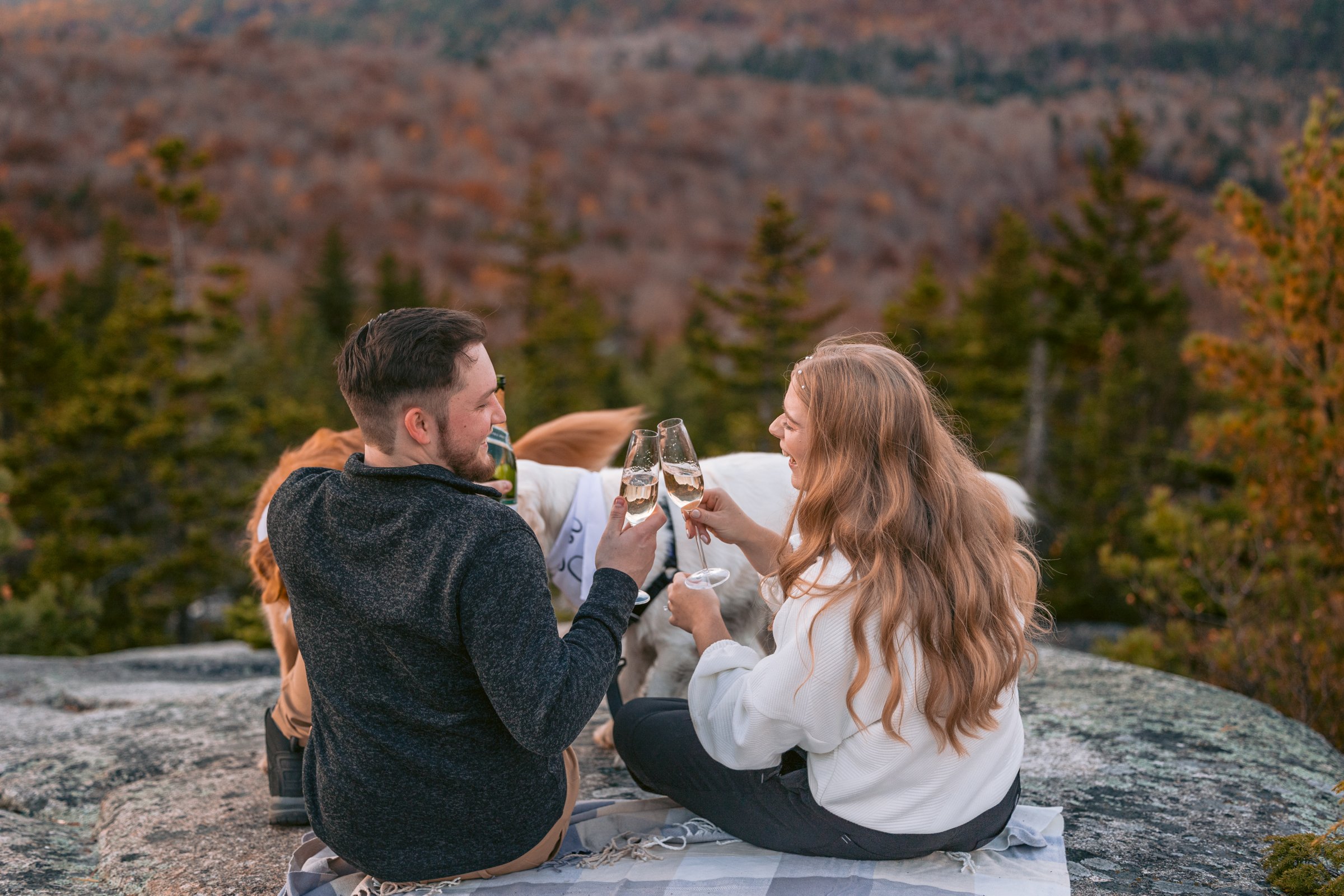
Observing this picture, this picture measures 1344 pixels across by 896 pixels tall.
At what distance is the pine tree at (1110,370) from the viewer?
63.0 ft

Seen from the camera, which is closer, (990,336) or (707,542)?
(707,542)

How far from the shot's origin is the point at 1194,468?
1119cm

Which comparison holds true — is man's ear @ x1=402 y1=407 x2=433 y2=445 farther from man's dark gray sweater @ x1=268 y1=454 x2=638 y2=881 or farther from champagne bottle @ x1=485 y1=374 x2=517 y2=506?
champagne bottle @ x1=485 y1=374 x2=517 y2=506

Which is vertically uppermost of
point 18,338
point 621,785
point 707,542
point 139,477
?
point 18,338

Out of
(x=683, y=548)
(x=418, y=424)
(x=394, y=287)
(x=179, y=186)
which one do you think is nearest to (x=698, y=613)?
(x=683, y=548)

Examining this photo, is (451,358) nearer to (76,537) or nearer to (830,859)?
(830,859)

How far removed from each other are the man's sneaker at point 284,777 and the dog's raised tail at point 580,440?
1336 millimetres

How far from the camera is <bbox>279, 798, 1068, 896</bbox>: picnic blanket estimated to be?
8.50ft

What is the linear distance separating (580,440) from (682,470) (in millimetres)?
1370

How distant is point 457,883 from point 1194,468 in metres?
10.9

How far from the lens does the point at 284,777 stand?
130 inches

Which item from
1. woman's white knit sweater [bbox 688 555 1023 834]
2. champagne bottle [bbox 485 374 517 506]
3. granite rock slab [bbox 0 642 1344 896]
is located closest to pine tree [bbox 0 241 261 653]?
granite rock slab [bbox 0 642 1344 896]

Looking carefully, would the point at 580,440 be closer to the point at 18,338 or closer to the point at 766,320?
the point at 766,320

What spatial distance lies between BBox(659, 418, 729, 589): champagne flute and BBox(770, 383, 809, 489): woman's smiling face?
9.6 inches
